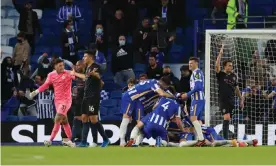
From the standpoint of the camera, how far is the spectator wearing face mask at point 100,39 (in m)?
24.3

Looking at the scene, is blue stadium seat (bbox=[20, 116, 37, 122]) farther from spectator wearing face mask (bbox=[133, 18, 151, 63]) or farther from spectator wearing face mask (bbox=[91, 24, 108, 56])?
spectator wearing face mask (bbox=[133, 18, 151, 63])

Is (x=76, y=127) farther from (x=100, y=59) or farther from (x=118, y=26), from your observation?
(x=118, y=26)

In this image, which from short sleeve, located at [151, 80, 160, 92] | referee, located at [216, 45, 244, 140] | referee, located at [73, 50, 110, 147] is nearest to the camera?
referee, located at [73, 50, 110, 147]

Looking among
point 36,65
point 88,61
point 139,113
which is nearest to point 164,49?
point 36,65

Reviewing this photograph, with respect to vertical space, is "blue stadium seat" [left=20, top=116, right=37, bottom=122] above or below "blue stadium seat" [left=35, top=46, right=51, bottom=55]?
below

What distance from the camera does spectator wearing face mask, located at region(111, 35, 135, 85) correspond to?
23469 mm

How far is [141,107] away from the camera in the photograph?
1897 centimetres

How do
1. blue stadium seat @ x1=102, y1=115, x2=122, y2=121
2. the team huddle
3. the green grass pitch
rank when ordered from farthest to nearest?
1. blue stadium seat @ x1=102, y1=115, x2=122, y2=121
2. the team huddle
3. the green grass pitch

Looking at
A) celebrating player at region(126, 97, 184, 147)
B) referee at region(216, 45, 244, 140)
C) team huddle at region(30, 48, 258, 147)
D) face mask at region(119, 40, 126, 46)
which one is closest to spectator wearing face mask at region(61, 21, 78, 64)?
face mask at region(119, 40, 126, 46)

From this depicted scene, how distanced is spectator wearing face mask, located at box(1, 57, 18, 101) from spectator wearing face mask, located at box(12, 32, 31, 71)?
0.37 metres

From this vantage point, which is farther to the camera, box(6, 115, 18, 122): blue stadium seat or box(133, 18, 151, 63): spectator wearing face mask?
box(133, 18, 151, 63): spectator wearing face mask

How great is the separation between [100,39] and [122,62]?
121 cm

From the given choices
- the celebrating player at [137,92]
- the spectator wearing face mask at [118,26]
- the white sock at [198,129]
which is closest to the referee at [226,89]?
the white sock at [198,129]

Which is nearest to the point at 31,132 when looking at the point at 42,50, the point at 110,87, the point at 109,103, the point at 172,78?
the point at 109,103
